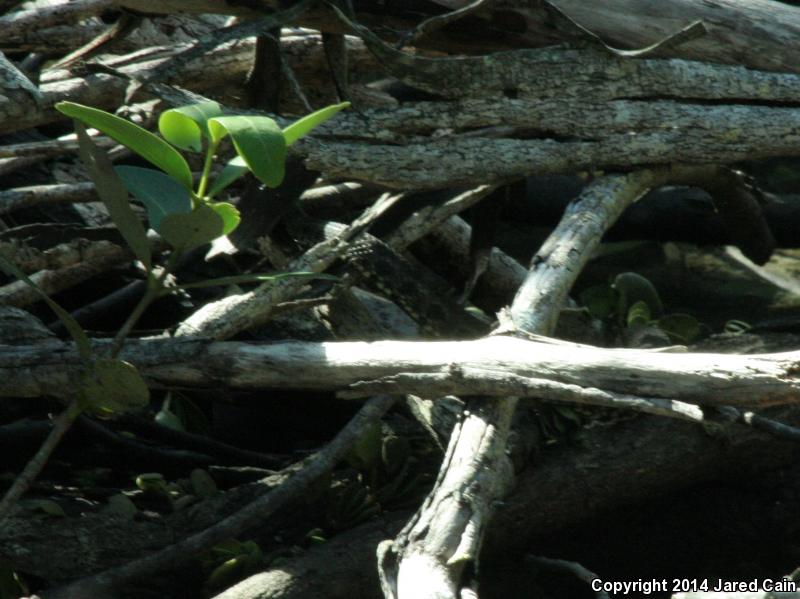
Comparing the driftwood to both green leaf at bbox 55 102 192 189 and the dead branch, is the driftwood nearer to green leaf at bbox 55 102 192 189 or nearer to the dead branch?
the dead branch

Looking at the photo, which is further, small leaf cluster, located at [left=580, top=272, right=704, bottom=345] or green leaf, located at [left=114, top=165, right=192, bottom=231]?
small leaf cluster, located at [left=580, top=272, right=704, bottom=345]

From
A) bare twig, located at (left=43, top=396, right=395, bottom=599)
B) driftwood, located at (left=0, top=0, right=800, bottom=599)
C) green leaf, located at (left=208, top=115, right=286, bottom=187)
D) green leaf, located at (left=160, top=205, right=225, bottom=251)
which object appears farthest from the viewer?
bare twig, located at (left=43, top=396, right=395, bottom=599)

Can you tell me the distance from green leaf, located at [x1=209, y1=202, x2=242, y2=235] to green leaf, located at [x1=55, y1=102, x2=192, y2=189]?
0.08 meters

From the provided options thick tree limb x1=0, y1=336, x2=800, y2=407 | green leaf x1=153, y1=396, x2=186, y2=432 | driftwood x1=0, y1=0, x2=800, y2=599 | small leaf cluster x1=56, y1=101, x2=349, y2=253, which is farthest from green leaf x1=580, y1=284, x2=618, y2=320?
small leaf cluster x1=56, y1=101, x2=349, y2=253

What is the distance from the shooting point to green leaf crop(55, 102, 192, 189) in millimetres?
1730

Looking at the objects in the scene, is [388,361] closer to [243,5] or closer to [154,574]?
[154,574]

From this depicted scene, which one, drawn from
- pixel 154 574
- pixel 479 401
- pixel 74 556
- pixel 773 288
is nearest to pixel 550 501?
pixel 479 401

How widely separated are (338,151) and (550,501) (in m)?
0.97

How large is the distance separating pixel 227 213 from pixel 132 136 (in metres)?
0.20

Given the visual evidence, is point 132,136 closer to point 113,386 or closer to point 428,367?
point 113,386

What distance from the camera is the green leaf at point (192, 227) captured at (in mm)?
1801

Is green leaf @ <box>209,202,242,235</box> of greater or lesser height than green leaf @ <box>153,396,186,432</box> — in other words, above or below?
above

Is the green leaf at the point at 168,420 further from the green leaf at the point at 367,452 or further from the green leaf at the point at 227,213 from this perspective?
the green leaf at the point at 227,213

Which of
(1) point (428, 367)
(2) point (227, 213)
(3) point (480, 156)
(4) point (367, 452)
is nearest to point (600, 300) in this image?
(3) point (480, 156)
